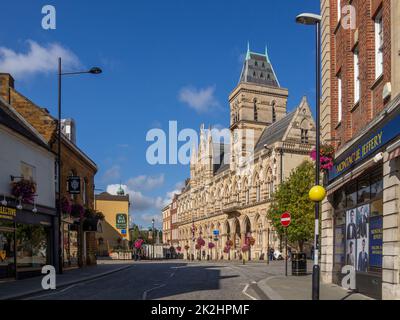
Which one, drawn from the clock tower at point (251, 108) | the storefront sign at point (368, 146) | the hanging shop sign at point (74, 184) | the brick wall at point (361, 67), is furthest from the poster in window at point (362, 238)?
the clock tower at point (251, 108)

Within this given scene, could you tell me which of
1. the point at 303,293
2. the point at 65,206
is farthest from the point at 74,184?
the point at 303,293

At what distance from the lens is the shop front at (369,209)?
11.9 metres

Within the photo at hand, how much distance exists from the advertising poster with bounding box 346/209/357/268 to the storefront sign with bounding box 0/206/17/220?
1337cm

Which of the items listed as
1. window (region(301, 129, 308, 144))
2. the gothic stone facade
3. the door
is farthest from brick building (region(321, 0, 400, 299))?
window (region(301, 129, 308, 144))

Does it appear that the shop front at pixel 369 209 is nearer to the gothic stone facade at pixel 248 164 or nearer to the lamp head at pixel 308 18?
the lamp head at pixel 308 18

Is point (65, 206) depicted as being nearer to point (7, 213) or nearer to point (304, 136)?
point (7, 213)

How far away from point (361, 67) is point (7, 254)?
15.9m

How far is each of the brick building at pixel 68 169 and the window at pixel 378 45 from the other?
61.2 feet

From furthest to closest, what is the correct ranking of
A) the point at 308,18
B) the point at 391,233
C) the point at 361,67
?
1. the point at 361,67
2. the point at 308,18
3. the point at 391,233

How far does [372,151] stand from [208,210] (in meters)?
78.6

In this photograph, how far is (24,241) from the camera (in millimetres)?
22672

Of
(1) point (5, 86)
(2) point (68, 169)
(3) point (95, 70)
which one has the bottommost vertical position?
(2) point (68, 169)

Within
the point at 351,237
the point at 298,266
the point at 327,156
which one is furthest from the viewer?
the point at 298,266
